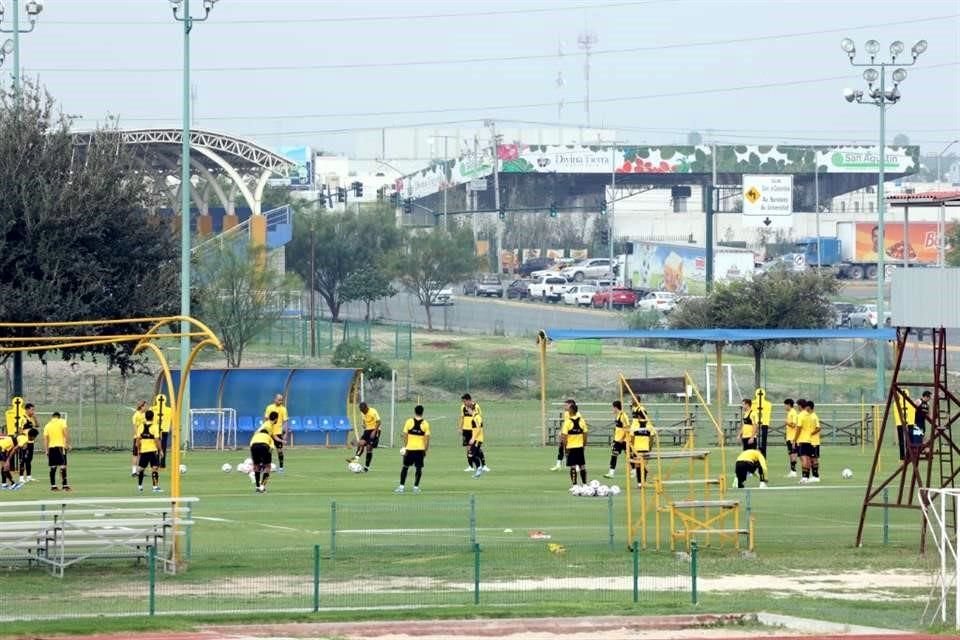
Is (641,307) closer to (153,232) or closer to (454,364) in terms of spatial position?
(454,364)

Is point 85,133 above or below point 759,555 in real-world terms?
above

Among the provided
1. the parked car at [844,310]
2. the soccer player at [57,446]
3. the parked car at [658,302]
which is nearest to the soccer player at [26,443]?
the soccer player at [57,446]

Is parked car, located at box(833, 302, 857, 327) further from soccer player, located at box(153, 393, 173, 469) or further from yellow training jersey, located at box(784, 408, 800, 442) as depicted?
soccer player, located at box(153, 393, 173, 469)

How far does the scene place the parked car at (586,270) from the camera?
11356cm

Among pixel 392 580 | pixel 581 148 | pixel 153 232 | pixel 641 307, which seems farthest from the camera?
pixel 581 148

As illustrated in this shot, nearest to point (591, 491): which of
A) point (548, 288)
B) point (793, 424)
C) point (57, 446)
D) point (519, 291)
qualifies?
point (793, 424)

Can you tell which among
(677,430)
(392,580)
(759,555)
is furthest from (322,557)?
(677,430)

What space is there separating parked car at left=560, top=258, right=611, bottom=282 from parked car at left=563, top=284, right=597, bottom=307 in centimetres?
816

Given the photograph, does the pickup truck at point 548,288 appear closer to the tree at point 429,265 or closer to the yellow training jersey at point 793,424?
the tree at point 429,265

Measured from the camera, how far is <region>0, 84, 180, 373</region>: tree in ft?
149

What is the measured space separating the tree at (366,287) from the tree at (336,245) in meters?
1.14

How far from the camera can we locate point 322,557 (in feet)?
80.6

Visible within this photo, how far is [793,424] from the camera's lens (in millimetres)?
36438

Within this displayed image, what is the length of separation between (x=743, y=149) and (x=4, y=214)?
97.4 metres
